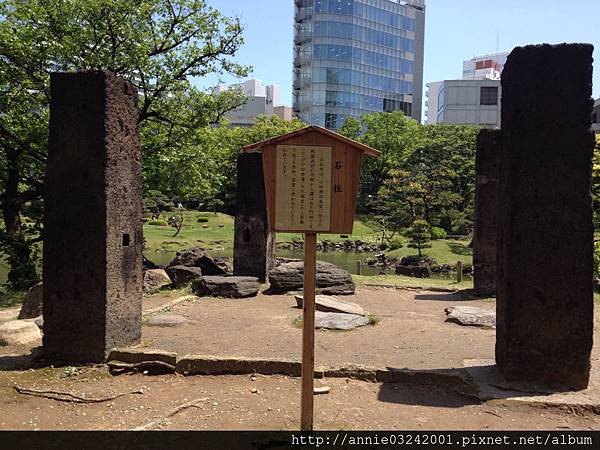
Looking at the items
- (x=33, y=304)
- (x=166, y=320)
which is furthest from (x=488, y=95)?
(x=33, y=304)

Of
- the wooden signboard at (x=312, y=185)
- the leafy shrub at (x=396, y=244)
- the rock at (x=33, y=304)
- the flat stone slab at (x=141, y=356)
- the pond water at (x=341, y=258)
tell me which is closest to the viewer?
the wooden signboard at (x=312, y=185)

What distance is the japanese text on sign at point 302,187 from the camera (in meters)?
4.74

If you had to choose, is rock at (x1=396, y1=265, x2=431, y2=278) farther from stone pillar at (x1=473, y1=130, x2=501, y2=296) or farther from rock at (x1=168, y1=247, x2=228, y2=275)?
rock at (x1=168, y1=247, x2=228, y2=275)

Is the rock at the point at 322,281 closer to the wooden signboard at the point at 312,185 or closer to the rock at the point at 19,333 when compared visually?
the rock at the point at 19,333

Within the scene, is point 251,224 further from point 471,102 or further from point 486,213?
point 471,102

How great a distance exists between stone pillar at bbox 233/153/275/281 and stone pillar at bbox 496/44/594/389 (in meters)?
8.58

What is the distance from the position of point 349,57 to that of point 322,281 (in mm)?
53608

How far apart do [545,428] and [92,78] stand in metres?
6.28

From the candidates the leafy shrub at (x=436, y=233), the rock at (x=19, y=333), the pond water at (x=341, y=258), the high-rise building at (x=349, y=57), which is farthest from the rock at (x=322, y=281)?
the high-rise building at (x=349, y=57)

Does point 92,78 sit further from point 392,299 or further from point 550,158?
point 392,299

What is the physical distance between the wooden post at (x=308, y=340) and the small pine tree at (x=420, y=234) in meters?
22.9

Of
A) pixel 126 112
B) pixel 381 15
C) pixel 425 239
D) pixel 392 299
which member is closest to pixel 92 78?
pixel 126 112

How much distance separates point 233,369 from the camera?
6492mm

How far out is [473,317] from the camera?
9625 mm
